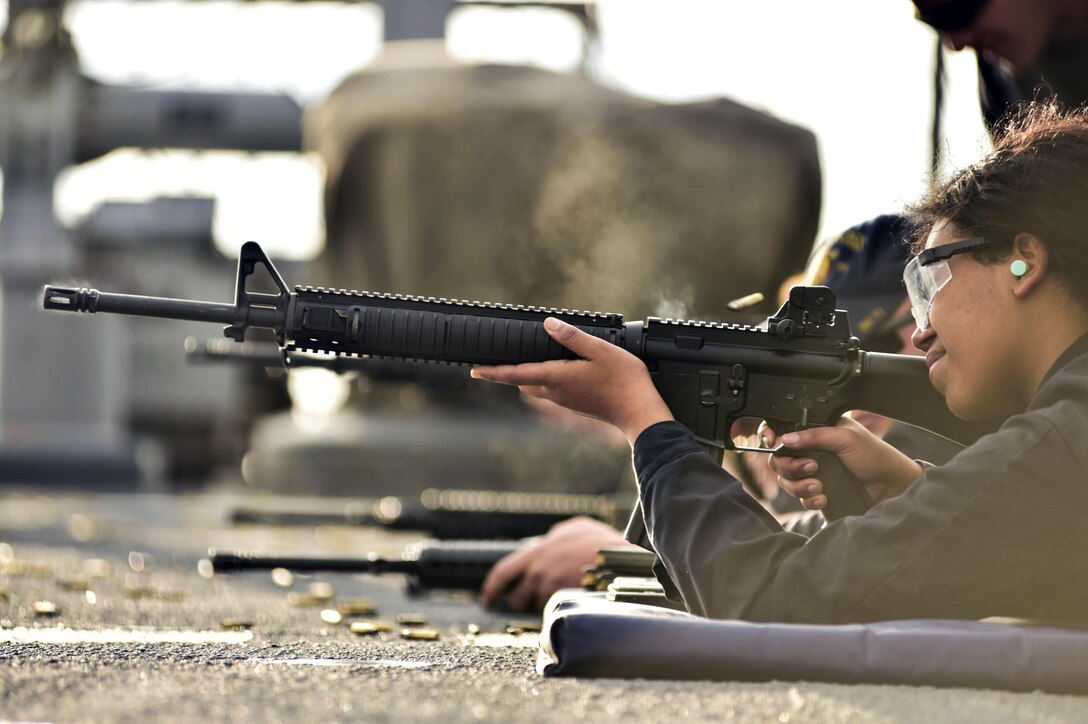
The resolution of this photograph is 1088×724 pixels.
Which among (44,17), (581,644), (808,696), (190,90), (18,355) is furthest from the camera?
(190,90)

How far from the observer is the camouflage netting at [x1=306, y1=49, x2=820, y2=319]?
11578 millimetres

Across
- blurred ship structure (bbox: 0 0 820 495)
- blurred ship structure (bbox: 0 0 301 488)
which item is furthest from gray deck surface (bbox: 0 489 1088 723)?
blurred ship structure (bbox: 0 0 301 488)

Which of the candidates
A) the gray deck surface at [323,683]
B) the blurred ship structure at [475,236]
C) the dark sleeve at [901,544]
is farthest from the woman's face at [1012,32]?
the blurred ship structure at [475,236]

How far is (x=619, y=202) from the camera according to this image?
11.6 metres

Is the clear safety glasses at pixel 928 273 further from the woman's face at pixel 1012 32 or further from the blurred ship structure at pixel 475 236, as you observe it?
the blurred ship structure at pixel 475 236

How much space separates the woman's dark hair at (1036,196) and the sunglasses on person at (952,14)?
157 centimetres

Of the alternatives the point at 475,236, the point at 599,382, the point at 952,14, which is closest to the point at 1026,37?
the point at 952,14

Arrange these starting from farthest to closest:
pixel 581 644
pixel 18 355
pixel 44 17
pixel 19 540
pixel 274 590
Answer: pixel 44 17, pixel 18 355, pixel 19 540, pixel 274 590, pixel 581 644

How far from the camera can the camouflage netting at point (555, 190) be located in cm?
1158

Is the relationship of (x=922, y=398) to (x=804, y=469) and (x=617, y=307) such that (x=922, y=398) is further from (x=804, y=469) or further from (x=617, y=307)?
(x=617, y=307)

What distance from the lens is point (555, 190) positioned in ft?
39.4

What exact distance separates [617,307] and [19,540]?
471 cm

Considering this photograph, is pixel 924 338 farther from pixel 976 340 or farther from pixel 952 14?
pixel 952 14

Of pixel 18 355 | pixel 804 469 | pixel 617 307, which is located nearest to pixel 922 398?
pixel 804 469
